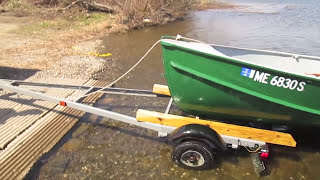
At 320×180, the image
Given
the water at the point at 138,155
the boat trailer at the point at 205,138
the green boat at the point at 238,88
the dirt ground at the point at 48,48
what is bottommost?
the dirt ground at the point at 48,48

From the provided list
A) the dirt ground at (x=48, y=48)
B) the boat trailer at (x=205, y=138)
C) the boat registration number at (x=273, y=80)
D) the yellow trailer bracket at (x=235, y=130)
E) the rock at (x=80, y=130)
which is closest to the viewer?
the boat registration number at (x=273, y=80)

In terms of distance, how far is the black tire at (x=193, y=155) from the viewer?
4121 mm

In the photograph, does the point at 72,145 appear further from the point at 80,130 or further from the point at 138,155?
the point at 138,155

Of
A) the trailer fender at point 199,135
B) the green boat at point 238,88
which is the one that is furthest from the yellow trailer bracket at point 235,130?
the green boat at point 238,88

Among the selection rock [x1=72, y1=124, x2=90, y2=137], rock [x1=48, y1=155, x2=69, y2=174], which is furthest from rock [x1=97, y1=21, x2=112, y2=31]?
rock [x1=48, y1=155, x2=69, y2=174]

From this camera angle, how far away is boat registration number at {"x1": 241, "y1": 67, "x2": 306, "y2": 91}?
3982 mm

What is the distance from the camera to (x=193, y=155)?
14.0ft

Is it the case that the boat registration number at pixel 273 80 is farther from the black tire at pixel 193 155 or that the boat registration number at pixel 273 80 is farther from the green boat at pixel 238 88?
the black tire at pixel 193 155

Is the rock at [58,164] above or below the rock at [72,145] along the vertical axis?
above

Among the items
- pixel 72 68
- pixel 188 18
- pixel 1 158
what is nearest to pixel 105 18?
pixel 188 18

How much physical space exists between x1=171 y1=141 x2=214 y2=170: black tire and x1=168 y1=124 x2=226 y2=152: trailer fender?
8cm

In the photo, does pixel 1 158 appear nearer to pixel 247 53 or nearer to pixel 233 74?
pixel 233 74

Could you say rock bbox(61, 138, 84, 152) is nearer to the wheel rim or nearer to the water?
the water

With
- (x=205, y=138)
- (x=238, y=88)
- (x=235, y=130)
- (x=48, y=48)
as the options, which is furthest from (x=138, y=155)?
(x=48, y=48)
